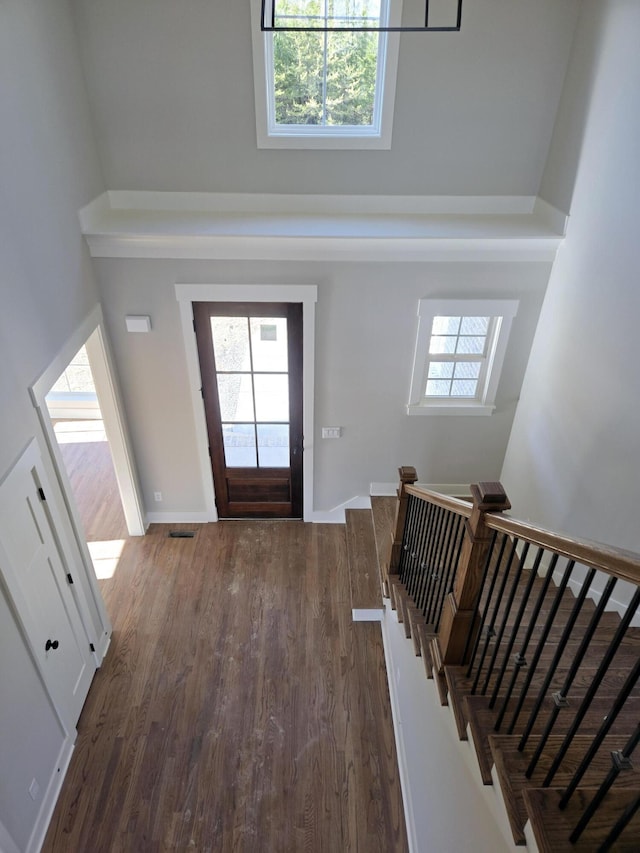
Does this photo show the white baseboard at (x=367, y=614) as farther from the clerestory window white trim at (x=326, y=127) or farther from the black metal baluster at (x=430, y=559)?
the clerestory window white trim at (x=326, y=127)

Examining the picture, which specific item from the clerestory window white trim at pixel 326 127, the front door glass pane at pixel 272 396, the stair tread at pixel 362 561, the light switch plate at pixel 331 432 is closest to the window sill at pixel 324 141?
the clerestory window white trim at pixel 326 127

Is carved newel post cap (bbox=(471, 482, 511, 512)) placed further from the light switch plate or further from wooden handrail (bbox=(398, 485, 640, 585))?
the light switch plate

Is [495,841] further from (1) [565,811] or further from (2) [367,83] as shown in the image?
A: (2) [367,83]

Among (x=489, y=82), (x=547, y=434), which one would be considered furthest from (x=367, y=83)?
(x=547, y=434)

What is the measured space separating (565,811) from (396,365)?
11.5ft

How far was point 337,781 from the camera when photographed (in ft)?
11.1

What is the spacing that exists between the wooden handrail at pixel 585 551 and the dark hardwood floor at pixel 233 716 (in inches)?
101

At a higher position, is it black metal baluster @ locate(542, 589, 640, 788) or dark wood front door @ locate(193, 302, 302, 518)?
black metal baluster @ locate(542, 589, 640, 788)

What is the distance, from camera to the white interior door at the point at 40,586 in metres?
2.83

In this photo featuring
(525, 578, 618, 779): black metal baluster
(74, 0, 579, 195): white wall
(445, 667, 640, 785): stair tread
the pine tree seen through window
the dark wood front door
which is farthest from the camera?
the dark wood front door

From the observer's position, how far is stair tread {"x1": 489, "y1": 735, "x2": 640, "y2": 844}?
5.13ft

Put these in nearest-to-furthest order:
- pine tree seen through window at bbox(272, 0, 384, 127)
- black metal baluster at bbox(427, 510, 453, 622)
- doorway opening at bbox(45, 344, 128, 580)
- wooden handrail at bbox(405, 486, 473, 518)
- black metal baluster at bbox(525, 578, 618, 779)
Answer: black metal baluster at bbox(525, 578, 618, 779)
wooden handrail at bbox(405, 486, 473, 518)
black metal baluster at bbox(427, 510, 453, 622)
pine tree seen through window at bbox(272, 0, 384, 127)
doorway opening at bbox(45, 344, 128, 580)

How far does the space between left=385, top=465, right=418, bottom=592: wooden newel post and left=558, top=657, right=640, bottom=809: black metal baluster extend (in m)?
2.16

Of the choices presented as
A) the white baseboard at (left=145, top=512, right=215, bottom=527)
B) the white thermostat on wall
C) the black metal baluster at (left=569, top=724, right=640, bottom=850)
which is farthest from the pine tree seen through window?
the black metal baluster at (left=569, top=724, right=640, bottom=850)
